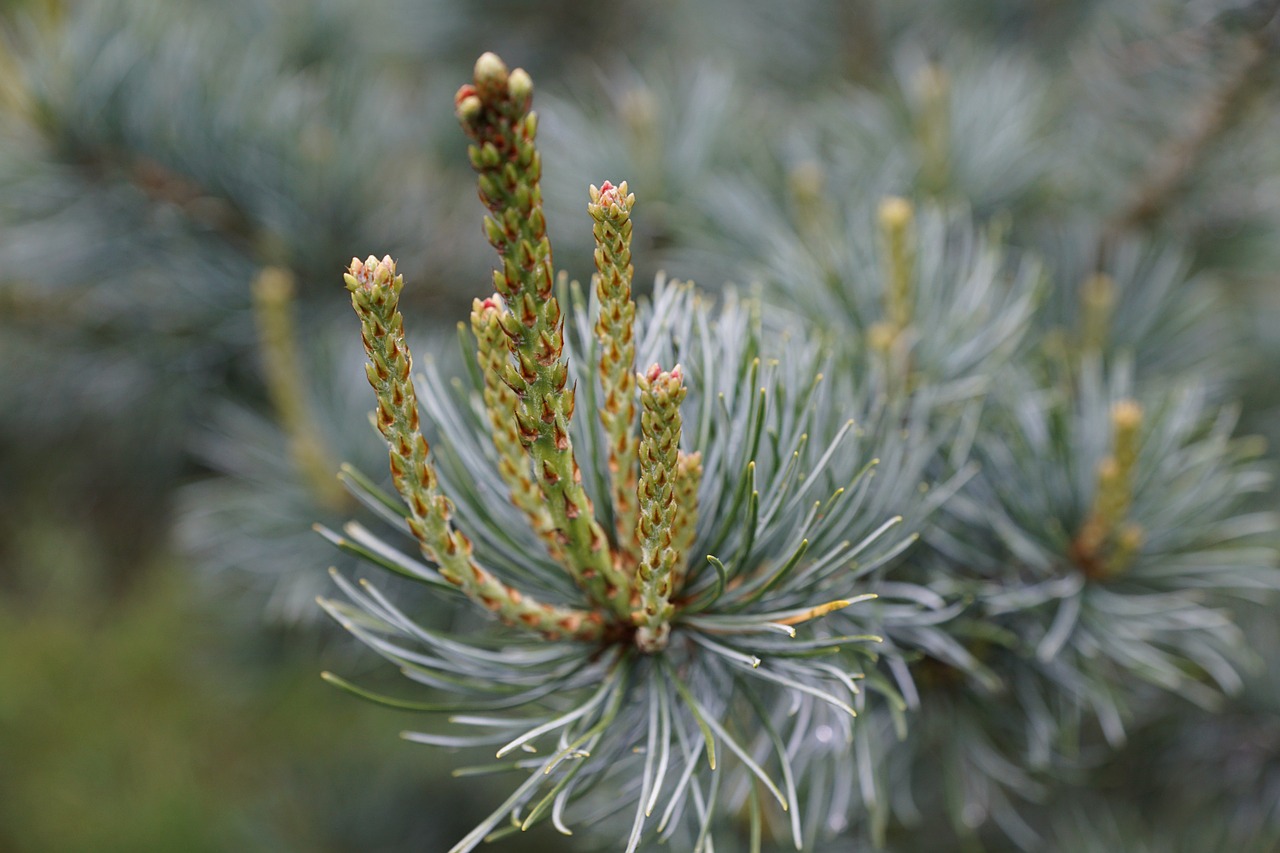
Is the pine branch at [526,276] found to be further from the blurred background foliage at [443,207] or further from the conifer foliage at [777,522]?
the blurred background foliage at [443,207]

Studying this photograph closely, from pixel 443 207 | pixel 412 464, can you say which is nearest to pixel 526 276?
pixel 412 464

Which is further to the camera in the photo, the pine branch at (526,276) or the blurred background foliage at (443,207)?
the blurred background foliage at (443,207)

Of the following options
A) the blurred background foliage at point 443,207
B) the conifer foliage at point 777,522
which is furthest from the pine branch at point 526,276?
the blurred background foliage at point 443,207

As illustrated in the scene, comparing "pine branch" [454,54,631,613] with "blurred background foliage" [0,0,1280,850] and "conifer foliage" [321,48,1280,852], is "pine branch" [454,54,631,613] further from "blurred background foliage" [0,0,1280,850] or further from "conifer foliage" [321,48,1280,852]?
"blurred background foliage" [0,0,1280,850]

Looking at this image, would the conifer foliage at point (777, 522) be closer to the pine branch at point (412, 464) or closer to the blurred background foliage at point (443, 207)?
the pine branch at point (412, 464)

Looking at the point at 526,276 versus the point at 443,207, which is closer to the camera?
the point at 526,276

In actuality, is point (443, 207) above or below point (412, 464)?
above

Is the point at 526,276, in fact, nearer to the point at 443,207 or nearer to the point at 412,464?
the point at 412,464

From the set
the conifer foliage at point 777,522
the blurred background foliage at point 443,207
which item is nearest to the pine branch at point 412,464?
the conifer foliage at point 777,522

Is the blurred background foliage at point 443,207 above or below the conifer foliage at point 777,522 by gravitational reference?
above
